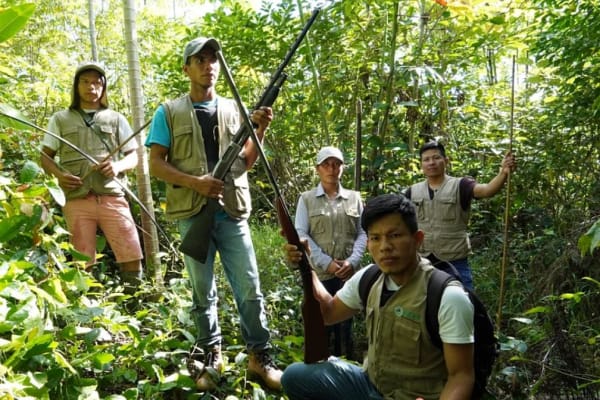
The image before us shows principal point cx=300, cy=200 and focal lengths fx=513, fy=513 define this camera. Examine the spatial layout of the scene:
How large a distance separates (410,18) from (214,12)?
216 centimetres

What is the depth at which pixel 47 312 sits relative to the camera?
2408 millimetres

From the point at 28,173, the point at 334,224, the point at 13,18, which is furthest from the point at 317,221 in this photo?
the point at 13,18

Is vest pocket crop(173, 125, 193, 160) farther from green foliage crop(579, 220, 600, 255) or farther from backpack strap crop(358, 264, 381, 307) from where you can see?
green foliage crop(579, 220, 600, 255)

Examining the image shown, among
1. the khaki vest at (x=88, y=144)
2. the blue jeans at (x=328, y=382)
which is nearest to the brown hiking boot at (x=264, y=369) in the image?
the blue jeans at (x=328, y=382)

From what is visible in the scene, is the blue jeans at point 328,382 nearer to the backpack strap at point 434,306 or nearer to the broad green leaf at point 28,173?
the backpack strap at point 434,306

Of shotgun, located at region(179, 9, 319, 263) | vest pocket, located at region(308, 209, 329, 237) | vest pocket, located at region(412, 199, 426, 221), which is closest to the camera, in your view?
shotgun, located at region(179, 9, 319, 263)

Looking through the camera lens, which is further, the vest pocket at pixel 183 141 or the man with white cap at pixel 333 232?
the man with white cap at pixel 333 232

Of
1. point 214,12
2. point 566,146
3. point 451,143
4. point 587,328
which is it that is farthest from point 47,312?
point 451,143

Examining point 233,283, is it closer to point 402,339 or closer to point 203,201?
point 203,201

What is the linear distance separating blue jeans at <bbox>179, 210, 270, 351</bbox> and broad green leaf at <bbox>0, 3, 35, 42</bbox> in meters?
1.51

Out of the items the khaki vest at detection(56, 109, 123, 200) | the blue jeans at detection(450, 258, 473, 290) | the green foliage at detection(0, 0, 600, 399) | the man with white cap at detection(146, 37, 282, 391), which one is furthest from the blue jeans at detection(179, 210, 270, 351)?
the blue jeans at detection(450, 258, 473, 290)

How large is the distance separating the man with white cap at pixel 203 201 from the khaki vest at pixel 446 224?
1.56 metres

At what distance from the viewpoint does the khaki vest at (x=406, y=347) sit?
2.10m

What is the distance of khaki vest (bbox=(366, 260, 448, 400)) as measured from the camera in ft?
6.89
